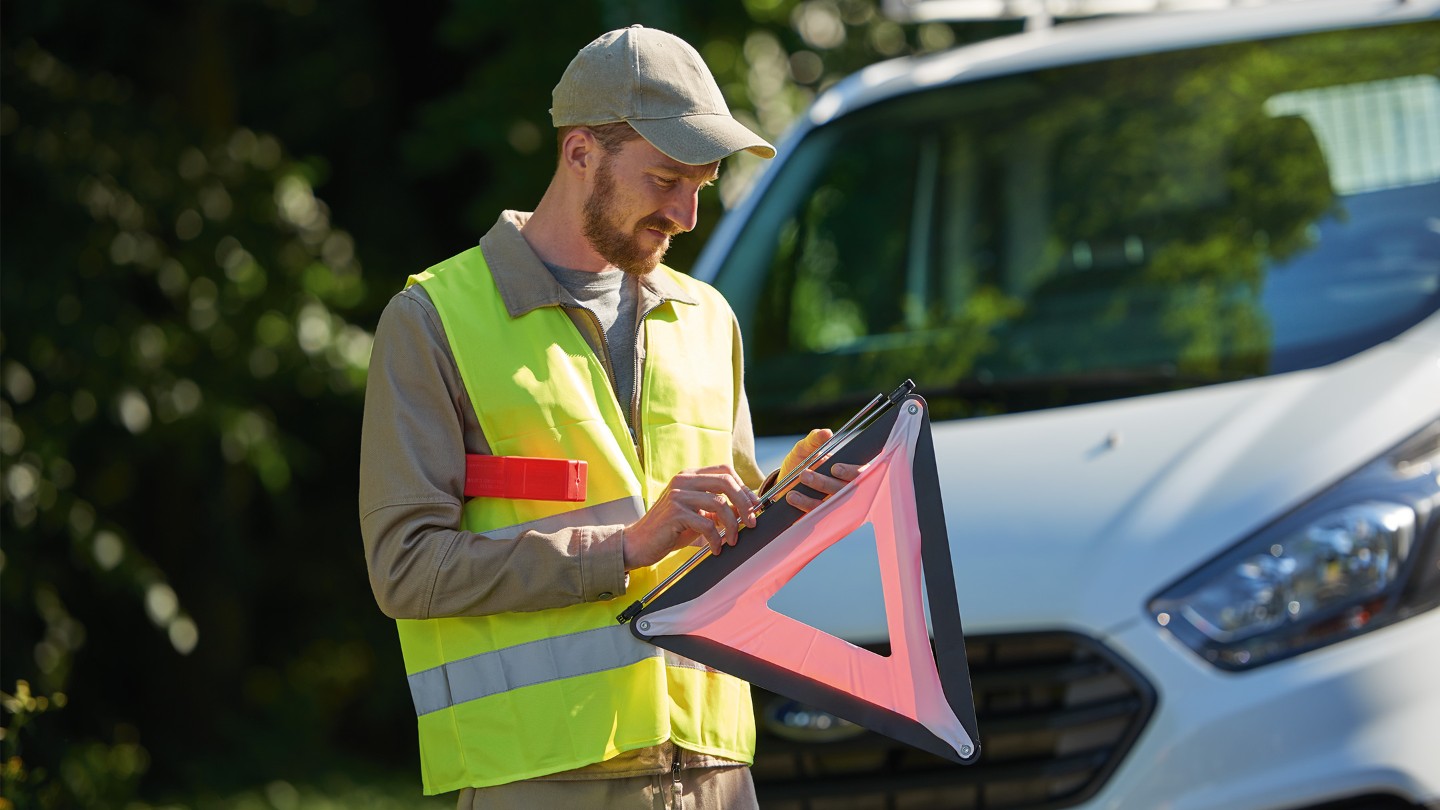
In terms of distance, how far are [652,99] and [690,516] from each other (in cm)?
57

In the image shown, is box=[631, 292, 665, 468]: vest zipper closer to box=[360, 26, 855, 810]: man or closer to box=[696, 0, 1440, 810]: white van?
box=[360, 26, 855, 810]: man

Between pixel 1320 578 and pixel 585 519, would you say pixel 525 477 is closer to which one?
pixel 585 519

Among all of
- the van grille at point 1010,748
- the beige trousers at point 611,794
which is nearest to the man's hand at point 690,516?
the beige trousers at point 611,794

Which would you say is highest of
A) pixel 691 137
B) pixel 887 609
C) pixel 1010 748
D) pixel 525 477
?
pixel 691 137

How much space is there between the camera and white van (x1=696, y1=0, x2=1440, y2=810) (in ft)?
10.1

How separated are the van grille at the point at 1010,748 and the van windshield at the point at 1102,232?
2.25ft

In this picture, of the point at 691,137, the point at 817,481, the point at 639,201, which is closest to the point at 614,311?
the point at 639,201

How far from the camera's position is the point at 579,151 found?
2574mm

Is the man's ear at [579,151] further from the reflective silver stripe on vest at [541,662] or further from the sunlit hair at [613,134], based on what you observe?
the reflective silver stripe on vest at [541,662]

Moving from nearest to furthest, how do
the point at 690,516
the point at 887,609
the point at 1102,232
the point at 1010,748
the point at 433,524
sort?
the point at 690,516 → the point at 433,524 → the point at 887,609 → the point at 1010,748 → the point at 1102,232

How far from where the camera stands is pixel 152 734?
7695mm

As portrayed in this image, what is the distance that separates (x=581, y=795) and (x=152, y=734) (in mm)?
5696

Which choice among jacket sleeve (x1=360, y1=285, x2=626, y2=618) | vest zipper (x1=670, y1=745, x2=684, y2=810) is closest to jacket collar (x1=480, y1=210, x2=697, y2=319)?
jacket sleeve (x1=360, y1=285, x2=626, y2=618)

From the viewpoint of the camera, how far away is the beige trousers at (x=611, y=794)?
2.47m
